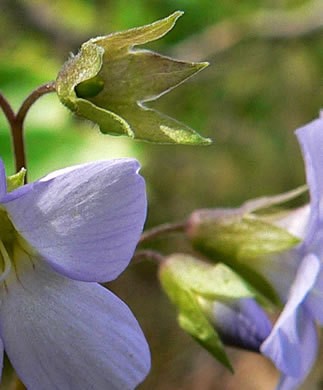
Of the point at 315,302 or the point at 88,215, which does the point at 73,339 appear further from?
the point at 315,302

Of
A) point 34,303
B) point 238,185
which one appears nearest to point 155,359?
point 238,185

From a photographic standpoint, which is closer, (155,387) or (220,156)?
(155,387)

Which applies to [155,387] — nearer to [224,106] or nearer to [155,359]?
[155,359]

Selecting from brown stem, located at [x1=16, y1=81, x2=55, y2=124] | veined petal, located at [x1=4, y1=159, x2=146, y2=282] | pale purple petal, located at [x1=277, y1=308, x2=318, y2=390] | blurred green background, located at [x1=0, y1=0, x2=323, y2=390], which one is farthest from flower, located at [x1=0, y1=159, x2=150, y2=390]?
blurred green background, located at [x1=0, y1=0, x2=323, y2=390]

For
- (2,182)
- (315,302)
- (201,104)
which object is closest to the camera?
(2,182)

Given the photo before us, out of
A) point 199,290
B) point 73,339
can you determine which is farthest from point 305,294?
point 73,339

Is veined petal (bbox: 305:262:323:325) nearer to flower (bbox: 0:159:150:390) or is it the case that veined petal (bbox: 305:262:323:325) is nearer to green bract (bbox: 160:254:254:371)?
green bract (bbox: 160:254:254:371)

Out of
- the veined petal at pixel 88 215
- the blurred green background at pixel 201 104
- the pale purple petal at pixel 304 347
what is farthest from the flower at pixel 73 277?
the blurred green background at pixel 201 104
